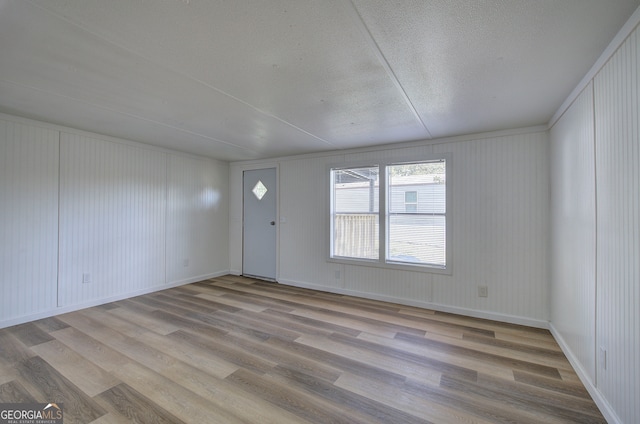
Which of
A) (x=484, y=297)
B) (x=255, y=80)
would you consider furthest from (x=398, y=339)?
(x=255, y=80)

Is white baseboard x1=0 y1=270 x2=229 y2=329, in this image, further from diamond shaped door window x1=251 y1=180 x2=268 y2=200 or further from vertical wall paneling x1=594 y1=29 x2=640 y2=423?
vertical wall paneling x1=594 y1=29 x2=640 y2=423

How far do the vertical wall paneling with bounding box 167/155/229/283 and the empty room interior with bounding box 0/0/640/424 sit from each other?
6 centimetres

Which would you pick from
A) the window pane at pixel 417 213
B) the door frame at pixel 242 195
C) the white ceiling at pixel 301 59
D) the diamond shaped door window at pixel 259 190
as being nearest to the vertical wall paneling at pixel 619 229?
the white ceiling at pixel 301 59

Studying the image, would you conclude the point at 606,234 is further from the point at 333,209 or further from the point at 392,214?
the point at 333,209

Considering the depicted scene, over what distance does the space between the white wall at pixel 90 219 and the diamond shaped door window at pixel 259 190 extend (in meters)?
0.94

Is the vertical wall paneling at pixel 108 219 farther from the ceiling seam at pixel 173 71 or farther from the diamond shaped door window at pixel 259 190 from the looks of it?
the ceiling seam at pixel 173 71

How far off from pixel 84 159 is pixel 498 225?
17.9ft

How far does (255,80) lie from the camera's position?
2121 mm

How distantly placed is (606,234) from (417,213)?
7.17ft

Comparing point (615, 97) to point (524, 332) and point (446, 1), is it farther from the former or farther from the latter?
point (524, 332)

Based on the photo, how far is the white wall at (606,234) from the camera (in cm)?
148

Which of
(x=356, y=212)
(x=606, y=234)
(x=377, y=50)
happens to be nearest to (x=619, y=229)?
(x=606, y=234)

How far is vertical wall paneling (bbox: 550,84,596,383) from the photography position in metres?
2.02

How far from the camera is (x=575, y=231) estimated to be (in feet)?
7.60
